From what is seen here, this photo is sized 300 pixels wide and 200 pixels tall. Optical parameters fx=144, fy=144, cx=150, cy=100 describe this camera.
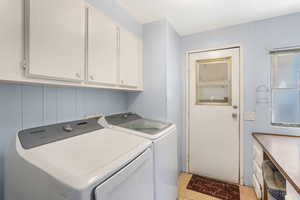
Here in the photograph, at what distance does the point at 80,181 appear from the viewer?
1.86ft

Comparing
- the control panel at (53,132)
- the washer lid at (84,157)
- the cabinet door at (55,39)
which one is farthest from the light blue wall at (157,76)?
the cabinet door at (55,39)

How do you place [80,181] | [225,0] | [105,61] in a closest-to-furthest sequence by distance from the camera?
1. [80,181]
2. [105,61]
3. [225,0]

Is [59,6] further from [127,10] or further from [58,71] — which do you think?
[127,10]

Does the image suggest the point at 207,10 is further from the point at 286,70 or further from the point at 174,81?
the point at 286,70

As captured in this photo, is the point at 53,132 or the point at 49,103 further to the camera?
the point at 49,103

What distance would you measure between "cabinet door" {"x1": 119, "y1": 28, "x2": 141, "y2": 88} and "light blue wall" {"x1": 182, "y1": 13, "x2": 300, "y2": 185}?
4.67 feet

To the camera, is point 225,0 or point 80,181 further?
point 225,0

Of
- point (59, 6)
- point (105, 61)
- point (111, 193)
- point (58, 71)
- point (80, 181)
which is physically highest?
point (59, 6)

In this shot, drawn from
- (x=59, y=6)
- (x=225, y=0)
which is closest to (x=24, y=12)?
(x=59, y=6)

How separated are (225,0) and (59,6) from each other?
1664 millimetres

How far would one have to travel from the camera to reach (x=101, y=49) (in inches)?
51.1

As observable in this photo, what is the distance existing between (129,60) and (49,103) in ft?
3.09

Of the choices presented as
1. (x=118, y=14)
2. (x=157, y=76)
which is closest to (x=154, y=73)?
(x=157, y=76)

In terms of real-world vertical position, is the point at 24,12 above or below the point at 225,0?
below
